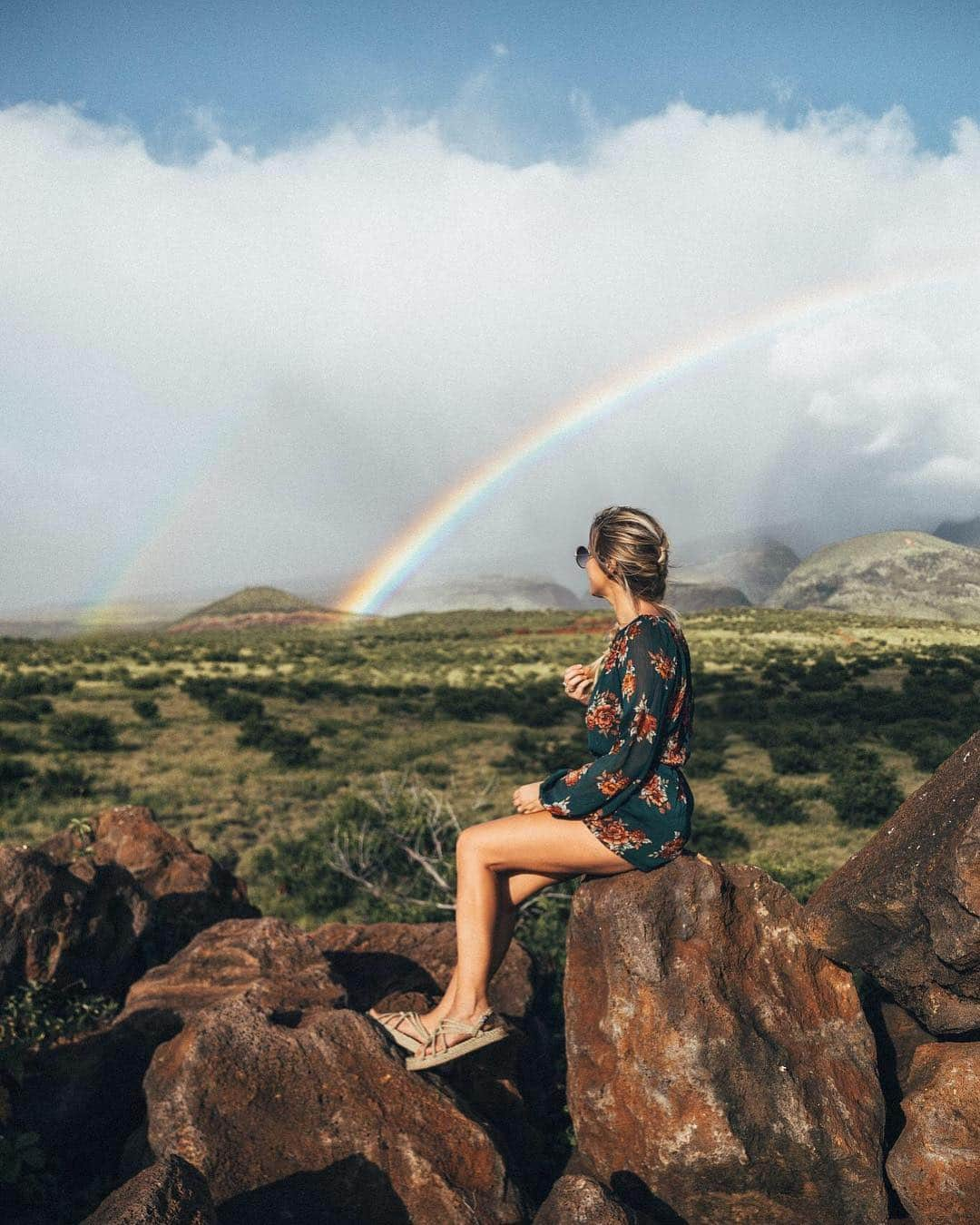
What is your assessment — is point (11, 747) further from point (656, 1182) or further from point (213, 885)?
point (656, 1182)

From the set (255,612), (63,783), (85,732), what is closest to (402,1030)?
(63,783)

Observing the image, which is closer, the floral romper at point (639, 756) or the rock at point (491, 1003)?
the floral romper at point (639, 756)

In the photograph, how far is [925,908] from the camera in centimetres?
384

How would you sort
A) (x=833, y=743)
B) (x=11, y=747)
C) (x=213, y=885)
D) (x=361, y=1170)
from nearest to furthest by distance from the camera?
1. (x=361, y=1170)
2. (x=213, y=885)
3. (x=11, y=747)
4. (x=833, y=743)

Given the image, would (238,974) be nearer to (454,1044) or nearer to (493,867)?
(454,1044)

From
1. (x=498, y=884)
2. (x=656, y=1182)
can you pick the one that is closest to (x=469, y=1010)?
(x=498, y=884)

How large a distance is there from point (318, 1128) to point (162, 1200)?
1.10m

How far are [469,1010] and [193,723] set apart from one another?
21.4m

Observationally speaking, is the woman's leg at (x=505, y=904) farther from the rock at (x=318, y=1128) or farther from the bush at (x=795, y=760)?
the bush at (x=795, y=760)

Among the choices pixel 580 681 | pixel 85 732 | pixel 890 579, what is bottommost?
pixel 85 732

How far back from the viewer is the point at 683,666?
4.36 meters

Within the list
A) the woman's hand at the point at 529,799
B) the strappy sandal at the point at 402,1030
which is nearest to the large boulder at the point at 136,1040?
the strappy sandal at the point at 402,1030

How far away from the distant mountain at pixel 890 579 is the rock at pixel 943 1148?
334 feet

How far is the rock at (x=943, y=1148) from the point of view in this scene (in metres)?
3.59
